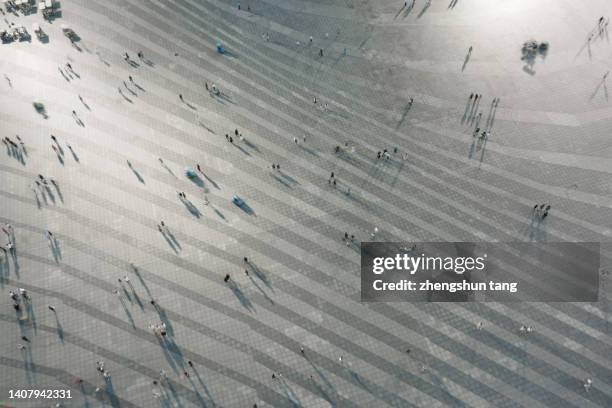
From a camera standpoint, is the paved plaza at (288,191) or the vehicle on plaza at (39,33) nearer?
the paved plaza at (288,191)

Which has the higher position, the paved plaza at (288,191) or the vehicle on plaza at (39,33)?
the vehicle on plaza at (39,33)

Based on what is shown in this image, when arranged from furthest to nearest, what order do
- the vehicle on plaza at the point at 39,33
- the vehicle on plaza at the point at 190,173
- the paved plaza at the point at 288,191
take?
1. the vehicle on plaza at the point at 39,33
2. the vehicle on plaza at the point at 190,173
3. the paved plaza at the point at 288,191

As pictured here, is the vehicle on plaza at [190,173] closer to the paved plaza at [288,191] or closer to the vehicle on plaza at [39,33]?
the paved plaza at [288,191]

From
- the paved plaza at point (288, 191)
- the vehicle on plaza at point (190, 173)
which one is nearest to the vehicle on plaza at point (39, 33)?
the paved plaza at point (288, 191)

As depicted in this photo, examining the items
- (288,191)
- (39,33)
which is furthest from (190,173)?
(39,33)

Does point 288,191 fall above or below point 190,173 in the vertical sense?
below

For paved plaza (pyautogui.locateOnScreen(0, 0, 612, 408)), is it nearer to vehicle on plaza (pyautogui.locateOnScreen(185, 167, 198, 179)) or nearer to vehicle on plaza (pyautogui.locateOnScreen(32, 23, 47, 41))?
vehicle on plaza (pyautogui.locateOnScreen(185, 167, 198, 179))

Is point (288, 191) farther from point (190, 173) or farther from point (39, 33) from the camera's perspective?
point (39, 33)

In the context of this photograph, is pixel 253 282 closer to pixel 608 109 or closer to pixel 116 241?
pixel 116 241

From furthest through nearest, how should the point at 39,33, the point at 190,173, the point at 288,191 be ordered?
the point at 39,33
the point at 190,173
the point at 288,191

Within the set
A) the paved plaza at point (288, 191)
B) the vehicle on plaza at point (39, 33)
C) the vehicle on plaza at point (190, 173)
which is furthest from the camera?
the vehicle on plaza at point (39, 33)
